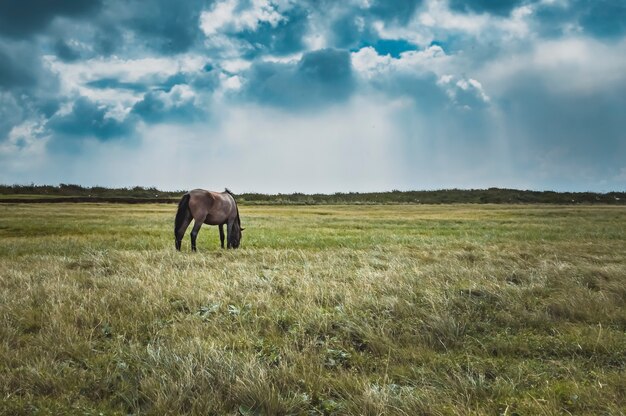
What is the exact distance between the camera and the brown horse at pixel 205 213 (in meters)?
15.9

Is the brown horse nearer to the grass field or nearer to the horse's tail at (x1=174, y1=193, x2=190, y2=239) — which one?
the horse's tail at (x1=174, y1=193, x2=190, y2=239)

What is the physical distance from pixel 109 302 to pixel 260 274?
158 inches

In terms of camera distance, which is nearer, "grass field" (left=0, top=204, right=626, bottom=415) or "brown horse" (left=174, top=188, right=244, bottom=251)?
"grass field" (left=0, top=204, right=626, bottom=415)

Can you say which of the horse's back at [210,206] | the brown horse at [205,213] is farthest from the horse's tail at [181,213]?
the horse's back at [210,206]

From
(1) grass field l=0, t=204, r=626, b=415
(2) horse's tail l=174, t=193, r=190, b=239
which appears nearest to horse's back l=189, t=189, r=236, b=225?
(2) horse's tail l=174, t=193, r=190, b=239

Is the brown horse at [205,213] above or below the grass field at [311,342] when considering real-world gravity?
above

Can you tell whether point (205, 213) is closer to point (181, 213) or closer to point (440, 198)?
point (181, 213)

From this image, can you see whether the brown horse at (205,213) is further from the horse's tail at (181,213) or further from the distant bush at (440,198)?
the distant bush at (440,198)

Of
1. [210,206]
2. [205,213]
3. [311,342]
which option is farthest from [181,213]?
[311,342]

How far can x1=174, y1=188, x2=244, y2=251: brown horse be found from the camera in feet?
52.2

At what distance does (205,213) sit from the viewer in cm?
1641

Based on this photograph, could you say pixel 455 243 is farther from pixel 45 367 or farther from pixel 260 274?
pixel 45 367

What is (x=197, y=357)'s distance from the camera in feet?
16.4

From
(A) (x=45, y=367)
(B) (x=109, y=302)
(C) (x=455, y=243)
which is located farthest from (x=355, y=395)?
(C) (x=455, y=243)
